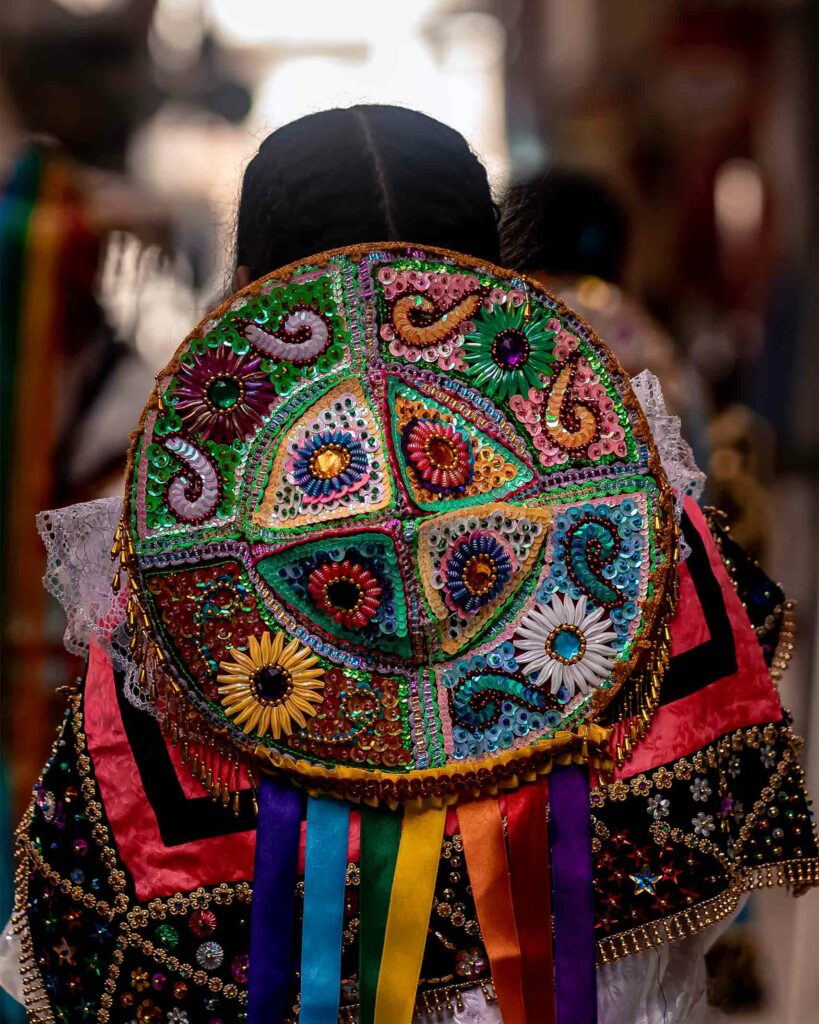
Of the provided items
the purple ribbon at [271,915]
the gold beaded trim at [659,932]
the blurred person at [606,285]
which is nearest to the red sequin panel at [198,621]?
the purple ribbon at [271,915]

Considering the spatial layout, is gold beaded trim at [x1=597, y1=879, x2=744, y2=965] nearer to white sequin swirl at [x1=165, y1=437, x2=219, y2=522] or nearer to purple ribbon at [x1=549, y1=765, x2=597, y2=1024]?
purple ribbon at [x1=549, y1=765, x2=597, y2=1024]

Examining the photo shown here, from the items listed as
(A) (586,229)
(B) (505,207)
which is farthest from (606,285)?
(B) (505,207)

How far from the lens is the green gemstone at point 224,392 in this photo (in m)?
1.15

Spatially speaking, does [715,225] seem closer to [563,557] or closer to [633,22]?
[633,22]

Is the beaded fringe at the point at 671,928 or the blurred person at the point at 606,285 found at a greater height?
the blurred person at the point at 606,285

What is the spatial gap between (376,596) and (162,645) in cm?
20

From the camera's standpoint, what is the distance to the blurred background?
2.39 metres

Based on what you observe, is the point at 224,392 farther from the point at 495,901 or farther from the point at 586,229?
the point at 586,229

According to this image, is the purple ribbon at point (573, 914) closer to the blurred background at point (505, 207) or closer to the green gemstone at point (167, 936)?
the green gemstone at point (167, 936)

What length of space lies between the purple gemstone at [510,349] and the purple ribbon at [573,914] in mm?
422

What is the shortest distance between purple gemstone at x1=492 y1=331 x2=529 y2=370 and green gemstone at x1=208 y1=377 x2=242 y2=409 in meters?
0.25

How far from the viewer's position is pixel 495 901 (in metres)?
1.16

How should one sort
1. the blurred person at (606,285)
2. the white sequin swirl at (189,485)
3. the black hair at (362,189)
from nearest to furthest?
the white sequin swirl at (189,485) < the black hair at (362,189) < the blurred person at (606,285)

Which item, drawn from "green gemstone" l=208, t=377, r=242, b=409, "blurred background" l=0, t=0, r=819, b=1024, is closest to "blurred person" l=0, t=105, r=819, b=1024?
"green gemstone" l=208, t=377, r=242, b=409
